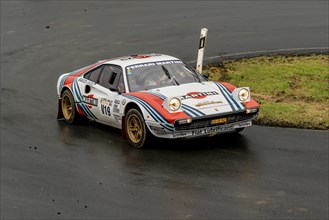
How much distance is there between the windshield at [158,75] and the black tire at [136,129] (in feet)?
2.00

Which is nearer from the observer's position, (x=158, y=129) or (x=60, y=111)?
(x=158, y=129)

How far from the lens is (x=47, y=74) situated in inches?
746

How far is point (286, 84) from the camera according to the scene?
16375mm

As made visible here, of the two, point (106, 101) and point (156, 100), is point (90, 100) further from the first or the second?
point (156, 100)

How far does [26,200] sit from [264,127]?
199 inches

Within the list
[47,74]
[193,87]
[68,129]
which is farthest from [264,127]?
[47,74]

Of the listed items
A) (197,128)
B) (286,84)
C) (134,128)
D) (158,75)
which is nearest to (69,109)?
(158,75)

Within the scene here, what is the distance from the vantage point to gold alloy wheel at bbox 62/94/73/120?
14.7m

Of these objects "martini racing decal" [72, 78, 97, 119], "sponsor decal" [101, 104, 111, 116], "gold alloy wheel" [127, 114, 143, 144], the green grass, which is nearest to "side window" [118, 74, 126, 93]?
"sponsor decal" [101, 104, 111, 116]

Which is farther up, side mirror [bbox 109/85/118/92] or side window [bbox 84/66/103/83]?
side window [bbox 84/66/103/83]

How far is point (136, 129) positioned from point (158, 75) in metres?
1.21

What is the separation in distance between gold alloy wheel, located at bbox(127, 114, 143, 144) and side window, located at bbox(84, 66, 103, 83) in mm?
1743

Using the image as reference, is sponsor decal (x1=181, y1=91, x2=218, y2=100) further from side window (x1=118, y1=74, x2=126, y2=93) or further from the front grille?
side window (x1=118, y1=74, x2=126, y2=93)

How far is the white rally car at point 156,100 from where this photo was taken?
11711mm
